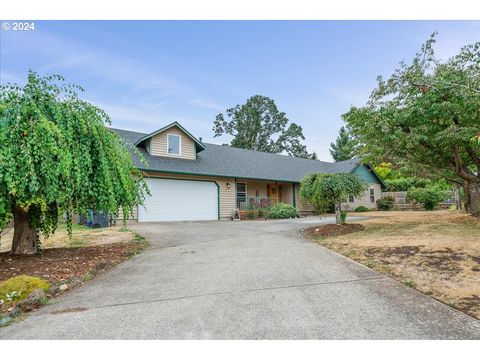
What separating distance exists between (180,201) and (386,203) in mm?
17774

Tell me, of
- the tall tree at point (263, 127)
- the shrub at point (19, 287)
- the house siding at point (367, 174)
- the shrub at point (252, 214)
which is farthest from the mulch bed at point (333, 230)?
the tall tree at point (263, 127)

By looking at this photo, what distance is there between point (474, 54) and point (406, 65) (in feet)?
6.22

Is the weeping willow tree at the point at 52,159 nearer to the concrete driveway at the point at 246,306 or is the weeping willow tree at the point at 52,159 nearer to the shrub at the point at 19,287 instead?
the shrub at the point at 19,287

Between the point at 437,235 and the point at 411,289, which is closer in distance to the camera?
the point at 411,289

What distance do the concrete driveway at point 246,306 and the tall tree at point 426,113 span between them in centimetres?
627

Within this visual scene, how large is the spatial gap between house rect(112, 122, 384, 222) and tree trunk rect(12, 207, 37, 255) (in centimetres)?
825

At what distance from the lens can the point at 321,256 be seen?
6.39m

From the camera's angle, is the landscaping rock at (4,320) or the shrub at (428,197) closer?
the landscaping rock at (4,320)

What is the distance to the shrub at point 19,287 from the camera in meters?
3.81

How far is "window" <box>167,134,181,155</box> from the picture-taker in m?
17.2

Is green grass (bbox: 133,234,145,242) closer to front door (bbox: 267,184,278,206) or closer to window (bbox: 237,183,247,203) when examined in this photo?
window (bbox: 237,183,247,203)

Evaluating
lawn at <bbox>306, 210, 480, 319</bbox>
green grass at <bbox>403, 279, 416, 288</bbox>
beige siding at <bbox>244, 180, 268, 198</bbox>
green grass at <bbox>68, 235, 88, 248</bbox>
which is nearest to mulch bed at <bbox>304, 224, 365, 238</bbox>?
lawn at <bbox>306, 210, 480, 319</bbox>
